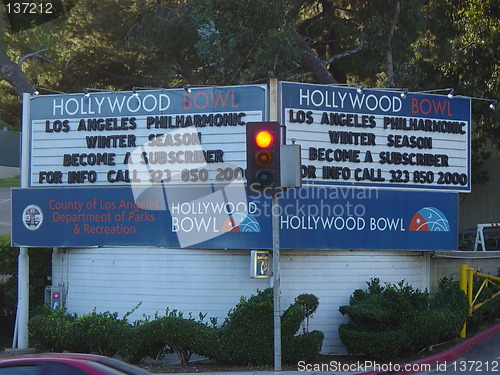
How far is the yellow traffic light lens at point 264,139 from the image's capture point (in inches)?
451

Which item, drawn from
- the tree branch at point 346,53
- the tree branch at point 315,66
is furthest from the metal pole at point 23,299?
the tree branch at point 346,53

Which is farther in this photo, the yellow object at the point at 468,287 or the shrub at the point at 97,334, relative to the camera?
the yellow object at the point at 468,287

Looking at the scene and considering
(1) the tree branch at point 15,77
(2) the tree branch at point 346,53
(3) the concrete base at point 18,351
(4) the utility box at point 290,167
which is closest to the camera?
(4) the utility box at point 290,167

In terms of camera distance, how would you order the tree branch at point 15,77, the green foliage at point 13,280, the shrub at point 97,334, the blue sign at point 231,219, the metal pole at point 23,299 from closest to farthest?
the shrub at point 97,334, the blue sign at point 231,219, the metal pole at point 23,299, the green foliage at point 13,280, the tree branch at point 15,77

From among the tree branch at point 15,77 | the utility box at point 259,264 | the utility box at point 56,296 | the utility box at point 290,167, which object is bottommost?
the utility box at point 56,296

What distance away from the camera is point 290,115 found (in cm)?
1532

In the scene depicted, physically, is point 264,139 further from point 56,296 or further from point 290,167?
point 56,296

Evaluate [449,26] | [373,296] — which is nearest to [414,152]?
[373,296]

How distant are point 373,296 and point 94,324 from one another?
594 centimetres

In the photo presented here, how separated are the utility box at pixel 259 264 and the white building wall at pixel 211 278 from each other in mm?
1252

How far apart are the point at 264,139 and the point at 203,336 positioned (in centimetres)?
480

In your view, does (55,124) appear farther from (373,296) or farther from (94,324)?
(373,296)

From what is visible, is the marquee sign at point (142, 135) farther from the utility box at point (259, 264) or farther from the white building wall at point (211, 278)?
the utility box at point (259, 264)

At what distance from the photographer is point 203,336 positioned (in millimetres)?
14211
